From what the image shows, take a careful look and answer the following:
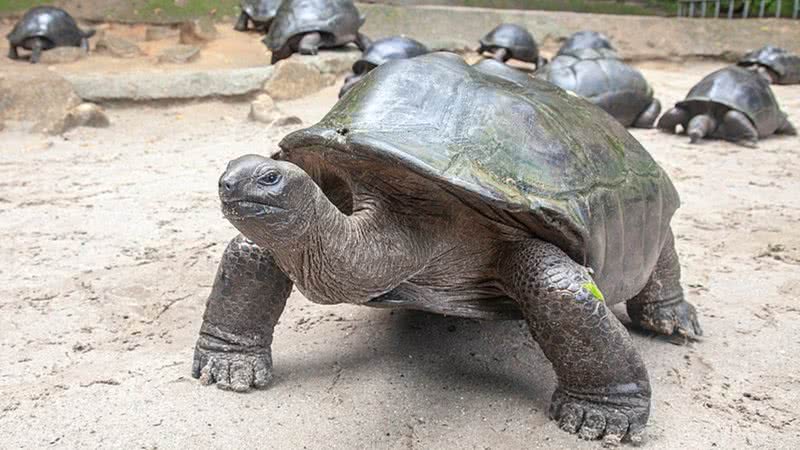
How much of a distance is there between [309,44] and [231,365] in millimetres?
8322

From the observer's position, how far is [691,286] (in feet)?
11.7

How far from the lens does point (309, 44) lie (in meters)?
10.4

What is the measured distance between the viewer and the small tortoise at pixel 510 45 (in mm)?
11117

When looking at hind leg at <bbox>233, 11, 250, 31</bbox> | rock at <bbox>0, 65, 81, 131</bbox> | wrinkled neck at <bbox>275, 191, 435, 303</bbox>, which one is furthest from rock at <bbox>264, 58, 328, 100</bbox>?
wrinkled neck at <bbox>275, 191, 435, 303</bbox>

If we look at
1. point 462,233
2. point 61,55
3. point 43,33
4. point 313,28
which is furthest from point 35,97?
point 462,233

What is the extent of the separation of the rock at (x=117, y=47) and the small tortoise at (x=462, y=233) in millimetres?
8846

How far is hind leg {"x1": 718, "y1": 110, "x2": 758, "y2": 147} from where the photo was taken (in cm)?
732

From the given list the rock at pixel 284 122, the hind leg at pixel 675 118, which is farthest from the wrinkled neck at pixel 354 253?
the hind leg at pixel 675 118

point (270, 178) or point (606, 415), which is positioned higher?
point (270, 178)

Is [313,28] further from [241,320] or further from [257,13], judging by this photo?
[241,320]

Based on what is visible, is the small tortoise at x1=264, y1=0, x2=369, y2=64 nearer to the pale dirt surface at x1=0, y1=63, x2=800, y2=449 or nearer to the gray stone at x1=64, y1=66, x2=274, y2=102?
the gray stone at x1=64, y1=66, x2=274, y2=102

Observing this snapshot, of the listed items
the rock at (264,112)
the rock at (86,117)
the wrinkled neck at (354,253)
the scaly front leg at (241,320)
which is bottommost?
the rock at (264,112)

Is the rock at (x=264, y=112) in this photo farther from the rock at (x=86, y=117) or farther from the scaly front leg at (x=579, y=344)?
the scaly front leg at (x=579, y=344)

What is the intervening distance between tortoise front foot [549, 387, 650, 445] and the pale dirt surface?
1.7 inches
